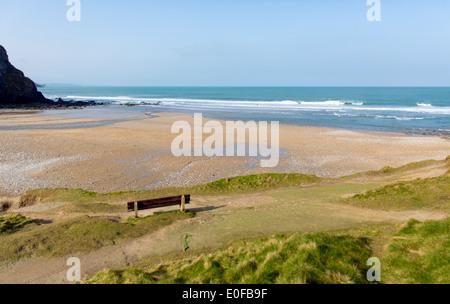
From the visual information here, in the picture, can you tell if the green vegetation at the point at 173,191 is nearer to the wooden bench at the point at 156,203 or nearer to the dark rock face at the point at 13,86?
the wooden bench at the point at 156,203

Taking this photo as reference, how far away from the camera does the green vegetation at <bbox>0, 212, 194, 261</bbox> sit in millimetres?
8648

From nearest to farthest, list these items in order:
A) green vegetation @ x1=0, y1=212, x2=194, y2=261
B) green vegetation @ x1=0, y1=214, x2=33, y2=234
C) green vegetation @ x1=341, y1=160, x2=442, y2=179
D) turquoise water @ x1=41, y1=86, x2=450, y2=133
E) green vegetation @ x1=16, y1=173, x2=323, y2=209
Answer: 1. green vegetation @ x1=0, y1=212, x2=194, y2=261
2. green vegetation @ x1=0, y1=214, x2=33, y2=234
3. green vegetation @ x1=16, y1=173, x2=323, y2=209
4. green vegetation @ x1=341, y1=160, x2=442, y2=179
5. turquoise water @ x1=41, y1=86, x2=450, y2=133

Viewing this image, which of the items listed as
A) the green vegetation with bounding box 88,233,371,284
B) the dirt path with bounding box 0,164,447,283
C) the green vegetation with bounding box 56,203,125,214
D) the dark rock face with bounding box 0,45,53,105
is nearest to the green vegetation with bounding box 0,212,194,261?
the dirt path with bounding box 0,164,447,283

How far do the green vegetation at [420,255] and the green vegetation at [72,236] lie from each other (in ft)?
23.1

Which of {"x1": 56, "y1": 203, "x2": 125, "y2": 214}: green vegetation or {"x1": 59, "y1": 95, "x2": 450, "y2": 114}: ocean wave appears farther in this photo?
{"x1": 59, "y1": 95, "x2": 450, "y2": 114}: ocean wave

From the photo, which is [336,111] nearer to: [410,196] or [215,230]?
[410,196]

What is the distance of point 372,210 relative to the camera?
37.2 ft

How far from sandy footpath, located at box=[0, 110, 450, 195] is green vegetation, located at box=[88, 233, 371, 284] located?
1008 cm

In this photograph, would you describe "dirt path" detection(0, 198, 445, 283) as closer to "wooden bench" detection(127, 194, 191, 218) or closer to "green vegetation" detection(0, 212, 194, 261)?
"green vegetation" detection(0, 212, 194, 261)

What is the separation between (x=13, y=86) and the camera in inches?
2876
